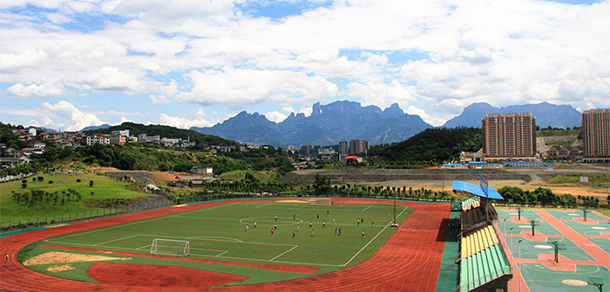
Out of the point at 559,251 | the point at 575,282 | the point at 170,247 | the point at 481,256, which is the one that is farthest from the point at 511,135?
the point at 170,247

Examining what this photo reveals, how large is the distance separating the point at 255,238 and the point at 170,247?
8.78 meters

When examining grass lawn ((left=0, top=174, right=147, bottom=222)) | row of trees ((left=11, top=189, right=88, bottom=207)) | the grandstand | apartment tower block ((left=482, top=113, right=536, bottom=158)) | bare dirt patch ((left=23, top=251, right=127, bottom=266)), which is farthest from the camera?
apartment tower block ((left=482, top=113, right=536, bottom=158))

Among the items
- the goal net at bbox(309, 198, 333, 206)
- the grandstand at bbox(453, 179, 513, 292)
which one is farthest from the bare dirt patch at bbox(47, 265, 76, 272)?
the goal net at bbox(309, 198, 333, 206)

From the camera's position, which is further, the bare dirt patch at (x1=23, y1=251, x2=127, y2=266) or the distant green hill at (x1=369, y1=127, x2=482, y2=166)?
the distant green hill at (x1=369, y1=127, x2=482, y2=166)

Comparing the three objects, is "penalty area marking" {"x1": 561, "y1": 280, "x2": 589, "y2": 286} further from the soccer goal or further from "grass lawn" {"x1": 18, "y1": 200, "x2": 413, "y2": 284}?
the soccer goal

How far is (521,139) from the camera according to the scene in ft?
535

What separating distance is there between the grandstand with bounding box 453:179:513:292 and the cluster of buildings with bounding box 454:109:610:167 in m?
125

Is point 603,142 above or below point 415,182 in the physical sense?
above

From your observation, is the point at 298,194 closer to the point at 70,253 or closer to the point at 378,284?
the point at 70,253

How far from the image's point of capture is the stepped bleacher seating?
72.9 feet

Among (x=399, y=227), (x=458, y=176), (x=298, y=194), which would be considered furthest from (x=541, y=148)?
(x=399, y=227)

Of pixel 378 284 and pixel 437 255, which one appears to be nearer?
pixel 378 284

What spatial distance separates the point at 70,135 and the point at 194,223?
145506 mm

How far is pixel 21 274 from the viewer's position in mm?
30641
